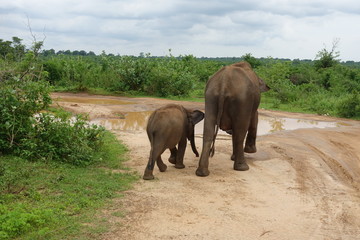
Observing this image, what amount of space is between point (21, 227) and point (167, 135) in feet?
9.68

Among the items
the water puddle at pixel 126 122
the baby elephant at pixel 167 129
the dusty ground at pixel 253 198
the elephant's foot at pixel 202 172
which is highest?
the baby elephant at pixel 167 129

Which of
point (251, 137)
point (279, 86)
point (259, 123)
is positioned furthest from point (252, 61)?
point (251, 137)

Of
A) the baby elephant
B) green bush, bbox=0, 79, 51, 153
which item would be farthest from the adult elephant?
green bush, bbox=0, 79, 51, 153

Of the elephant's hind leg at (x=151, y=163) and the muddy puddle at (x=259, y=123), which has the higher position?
the elephant's hind leg at (x=151, y=163)

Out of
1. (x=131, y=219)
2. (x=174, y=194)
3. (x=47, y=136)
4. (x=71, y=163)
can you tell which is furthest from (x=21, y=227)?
(x=47, y=136)

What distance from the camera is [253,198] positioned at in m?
5.68

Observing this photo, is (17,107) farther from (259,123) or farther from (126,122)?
(259,123)

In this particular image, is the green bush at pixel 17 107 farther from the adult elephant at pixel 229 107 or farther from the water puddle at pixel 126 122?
the water puddle at pixel 126 122

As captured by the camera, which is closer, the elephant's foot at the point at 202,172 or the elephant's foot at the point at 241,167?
the elephant's foot at the point at 202,172

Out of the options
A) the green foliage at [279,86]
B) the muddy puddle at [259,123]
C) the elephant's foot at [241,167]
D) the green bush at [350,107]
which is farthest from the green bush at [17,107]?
the green foliage at [279,86]

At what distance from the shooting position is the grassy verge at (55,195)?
160 inches

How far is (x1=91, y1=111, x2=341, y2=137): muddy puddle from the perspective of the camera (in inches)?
483

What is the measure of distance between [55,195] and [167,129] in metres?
2.09

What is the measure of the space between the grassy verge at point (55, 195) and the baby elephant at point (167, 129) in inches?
21.0
